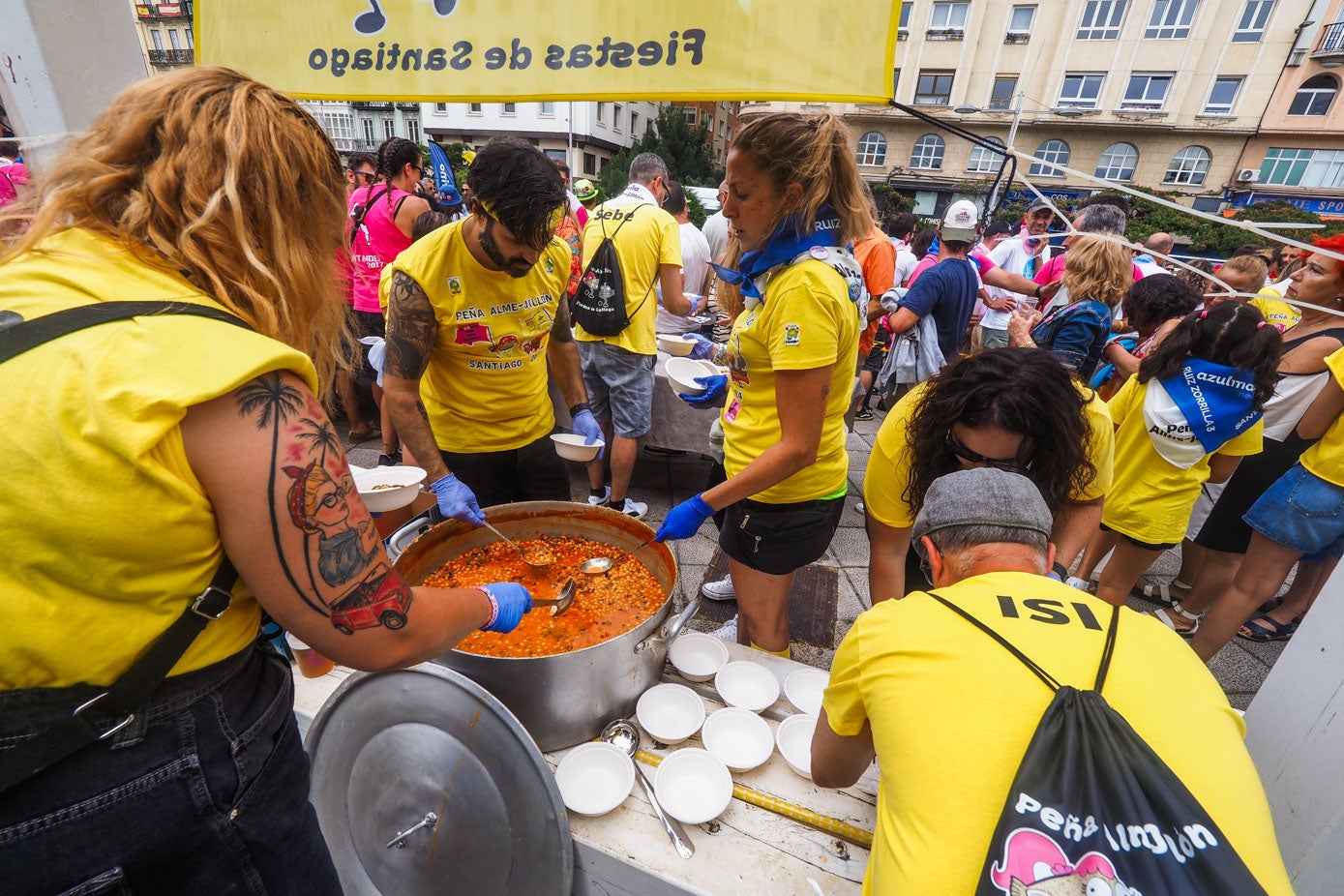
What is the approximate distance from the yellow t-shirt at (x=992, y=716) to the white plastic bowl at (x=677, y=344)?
10.9ft

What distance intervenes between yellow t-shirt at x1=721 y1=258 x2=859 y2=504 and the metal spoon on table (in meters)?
0.84

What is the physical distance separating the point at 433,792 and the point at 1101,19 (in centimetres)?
3956

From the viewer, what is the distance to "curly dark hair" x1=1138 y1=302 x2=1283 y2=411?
2426 millimetres

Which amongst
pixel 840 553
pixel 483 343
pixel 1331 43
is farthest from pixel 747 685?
pixel 1331 43

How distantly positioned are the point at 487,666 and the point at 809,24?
1.74m

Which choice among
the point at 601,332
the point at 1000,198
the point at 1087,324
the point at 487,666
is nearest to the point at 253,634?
the point at 487,666

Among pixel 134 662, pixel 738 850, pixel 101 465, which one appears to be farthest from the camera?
pixel 738 850

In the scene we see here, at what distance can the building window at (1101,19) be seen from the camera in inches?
1056

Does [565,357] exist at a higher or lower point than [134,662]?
lower

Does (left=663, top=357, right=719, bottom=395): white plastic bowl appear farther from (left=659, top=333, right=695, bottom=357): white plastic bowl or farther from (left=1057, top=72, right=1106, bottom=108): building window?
(left=1057, top=72, right=1106, bottom=108): building window

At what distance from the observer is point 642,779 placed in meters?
1.39

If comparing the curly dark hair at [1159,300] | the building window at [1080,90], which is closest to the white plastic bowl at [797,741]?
the curly dark hair at [1159,300]

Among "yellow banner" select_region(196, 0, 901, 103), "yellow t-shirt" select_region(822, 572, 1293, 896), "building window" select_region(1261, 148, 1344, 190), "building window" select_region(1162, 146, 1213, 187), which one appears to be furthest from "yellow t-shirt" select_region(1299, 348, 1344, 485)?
"building window" select_region(1261, 148, 1344, 190)

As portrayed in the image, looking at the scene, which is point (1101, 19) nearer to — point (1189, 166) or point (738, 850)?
point (1189, 166)
